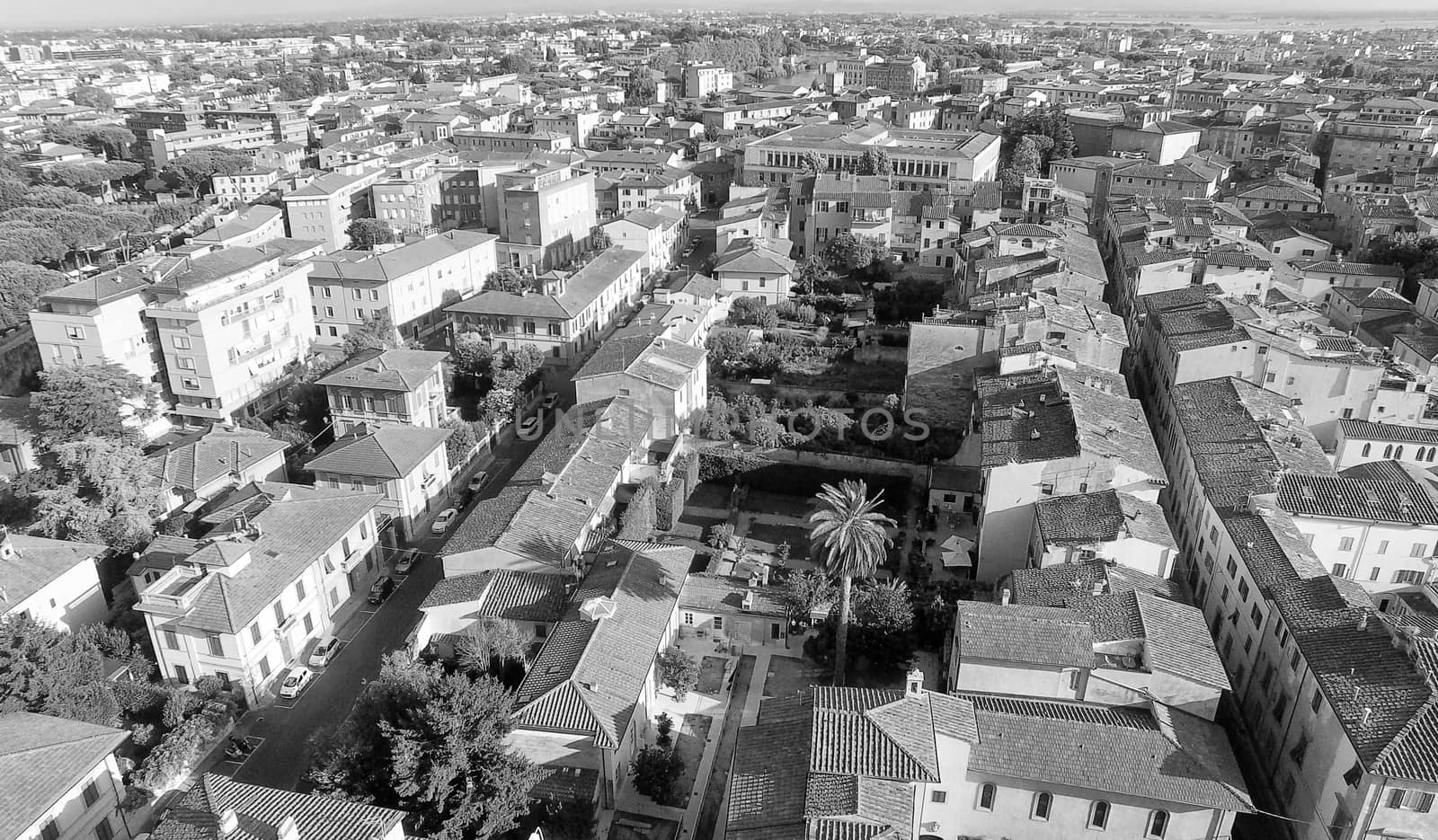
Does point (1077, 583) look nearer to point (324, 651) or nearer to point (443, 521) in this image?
point (324, 651)

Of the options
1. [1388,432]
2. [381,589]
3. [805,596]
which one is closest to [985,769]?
[805,596]

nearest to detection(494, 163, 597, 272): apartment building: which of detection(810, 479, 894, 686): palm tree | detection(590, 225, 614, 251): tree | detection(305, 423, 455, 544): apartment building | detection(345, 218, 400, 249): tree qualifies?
detection(590, 225, 614, 251): tree

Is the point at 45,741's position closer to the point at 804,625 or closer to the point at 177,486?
the point at 177,486

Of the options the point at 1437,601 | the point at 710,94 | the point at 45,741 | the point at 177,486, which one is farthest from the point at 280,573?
the point at 710,94

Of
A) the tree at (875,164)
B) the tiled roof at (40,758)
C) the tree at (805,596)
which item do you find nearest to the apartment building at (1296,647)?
the tree at (805,596)

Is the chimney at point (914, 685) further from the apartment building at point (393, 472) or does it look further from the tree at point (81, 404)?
the tree at point (81, 404)

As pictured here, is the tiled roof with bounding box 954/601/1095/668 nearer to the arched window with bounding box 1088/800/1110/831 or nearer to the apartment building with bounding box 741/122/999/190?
the arched window with bounding box 1088/800/1110/831
